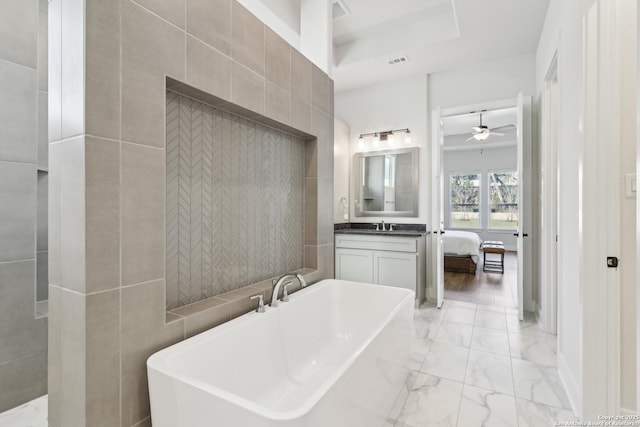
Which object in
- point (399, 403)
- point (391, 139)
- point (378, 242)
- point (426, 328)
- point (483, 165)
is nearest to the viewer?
point (399, 403)

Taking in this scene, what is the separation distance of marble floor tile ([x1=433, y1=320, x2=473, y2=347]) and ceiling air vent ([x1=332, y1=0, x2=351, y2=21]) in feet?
11.0

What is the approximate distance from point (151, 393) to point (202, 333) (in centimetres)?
31

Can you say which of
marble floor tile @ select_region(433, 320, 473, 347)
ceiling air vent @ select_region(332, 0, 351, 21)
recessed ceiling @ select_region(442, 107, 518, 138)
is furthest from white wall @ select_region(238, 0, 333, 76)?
recessed ceiling @ select_region(442, 107, 518, 138)

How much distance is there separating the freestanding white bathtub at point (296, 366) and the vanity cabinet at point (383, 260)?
1.32m

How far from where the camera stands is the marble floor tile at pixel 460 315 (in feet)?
10.4

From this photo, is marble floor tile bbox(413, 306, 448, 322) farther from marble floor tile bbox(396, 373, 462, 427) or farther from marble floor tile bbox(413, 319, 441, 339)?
marble floor tile bbox(396, 373, 462, 427)

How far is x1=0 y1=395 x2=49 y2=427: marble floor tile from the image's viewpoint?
Result: 64.9 inches

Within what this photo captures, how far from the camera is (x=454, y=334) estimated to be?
2844 mm

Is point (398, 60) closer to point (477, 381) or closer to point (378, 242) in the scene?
point (378, 242)

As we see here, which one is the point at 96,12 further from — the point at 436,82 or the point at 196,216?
the point at 436,82

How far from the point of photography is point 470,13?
2762 mm

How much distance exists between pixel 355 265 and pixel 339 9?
9.34ft

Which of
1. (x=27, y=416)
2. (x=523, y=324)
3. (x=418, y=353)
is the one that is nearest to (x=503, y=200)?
(x=523, y=324)

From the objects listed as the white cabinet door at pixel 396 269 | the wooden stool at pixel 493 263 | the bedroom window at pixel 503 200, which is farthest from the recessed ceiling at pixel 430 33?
the bedroom window at pixel 503 200
